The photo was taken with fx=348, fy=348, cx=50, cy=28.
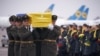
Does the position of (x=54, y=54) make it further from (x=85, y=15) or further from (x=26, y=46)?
(x=85, y=15)

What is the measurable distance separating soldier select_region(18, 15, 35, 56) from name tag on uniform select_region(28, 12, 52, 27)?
0.19 meters

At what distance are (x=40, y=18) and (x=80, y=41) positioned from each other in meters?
6.82

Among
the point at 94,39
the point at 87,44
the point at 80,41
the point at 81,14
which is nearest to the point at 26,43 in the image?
the point at 94,39

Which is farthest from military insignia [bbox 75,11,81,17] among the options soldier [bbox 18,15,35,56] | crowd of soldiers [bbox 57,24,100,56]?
soldier [bbox 18,15,35,56]

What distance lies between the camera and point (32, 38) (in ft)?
28.9

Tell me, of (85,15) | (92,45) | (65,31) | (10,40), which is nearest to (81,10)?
(85,15)

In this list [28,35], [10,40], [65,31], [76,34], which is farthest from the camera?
[65,31]

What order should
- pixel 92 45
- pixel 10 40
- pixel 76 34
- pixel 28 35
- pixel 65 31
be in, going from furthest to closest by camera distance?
pixel 65 31
pixel 76 34
pixel 92 45
pixel 10 40
pixel 28 35

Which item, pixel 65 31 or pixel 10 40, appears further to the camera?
pixel 65 31

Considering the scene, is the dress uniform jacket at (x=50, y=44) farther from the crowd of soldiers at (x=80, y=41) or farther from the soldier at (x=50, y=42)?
the crowd of soldiers at (x=80, y=41)

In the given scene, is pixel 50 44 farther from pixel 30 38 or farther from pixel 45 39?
pixel 30 38

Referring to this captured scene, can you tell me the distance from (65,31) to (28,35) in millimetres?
7985

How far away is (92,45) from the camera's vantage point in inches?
559

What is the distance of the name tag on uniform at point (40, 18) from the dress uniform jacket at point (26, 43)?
0.32 m
